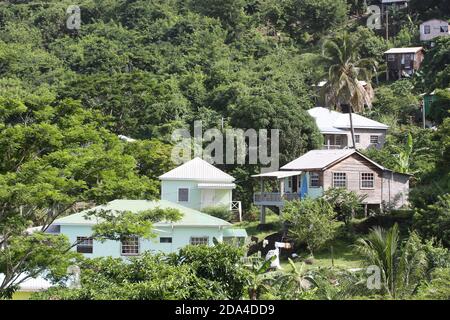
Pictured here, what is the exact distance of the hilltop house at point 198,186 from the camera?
150 feet

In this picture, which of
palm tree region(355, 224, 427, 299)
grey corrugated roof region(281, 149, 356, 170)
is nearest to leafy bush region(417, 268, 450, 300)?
palm tree region(355, 224, 427, 299)

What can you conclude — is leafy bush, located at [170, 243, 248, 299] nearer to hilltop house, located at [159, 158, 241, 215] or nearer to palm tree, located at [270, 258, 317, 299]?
palm tree, located at [270, 258, 317, 299]

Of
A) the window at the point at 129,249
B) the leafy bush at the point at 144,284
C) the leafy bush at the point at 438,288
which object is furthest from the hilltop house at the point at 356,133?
the leafy bush at the point at 144,284

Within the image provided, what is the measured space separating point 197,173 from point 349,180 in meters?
7.82

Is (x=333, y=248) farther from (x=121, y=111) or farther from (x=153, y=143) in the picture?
(x=121, y=111)

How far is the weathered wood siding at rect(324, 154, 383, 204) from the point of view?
42094mm

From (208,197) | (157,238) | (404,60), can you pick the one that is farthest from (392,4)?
(157,238)

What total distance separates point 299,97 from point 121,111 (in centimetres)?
1262

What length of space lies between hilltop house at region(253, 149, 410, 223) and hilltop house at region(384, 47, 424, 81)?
27.3 m

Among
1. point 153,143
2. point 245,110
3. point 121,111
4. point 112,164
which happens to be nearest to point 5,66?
point 121,111

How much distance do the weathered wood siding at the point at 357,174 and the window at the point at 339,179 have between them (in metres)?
0.13

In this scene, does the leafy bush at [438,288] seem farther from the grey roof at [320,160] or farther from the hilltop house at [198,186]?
the hilltop house at [198,186]

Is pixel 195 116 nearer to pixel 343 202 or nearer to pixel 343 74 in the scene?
pixel 343 74

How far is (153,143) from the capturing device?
4044 centimetres
